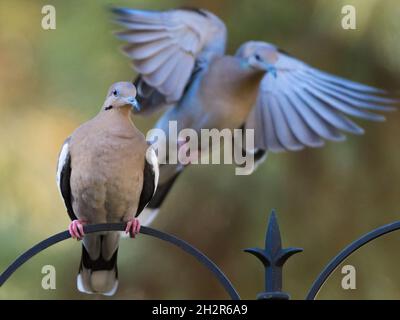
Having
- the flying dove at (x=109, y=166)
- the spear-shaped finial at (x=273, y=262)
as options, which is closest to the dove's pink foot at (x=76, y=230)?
the flying dove at (x=109, y=166)

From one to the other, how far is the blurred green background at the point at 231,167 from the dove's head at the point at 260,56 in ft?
0.83

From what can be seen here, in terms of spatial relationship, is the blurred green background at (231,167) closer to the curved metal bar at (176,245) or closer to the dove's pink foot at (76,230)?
the dove's pink foot at (76,230)

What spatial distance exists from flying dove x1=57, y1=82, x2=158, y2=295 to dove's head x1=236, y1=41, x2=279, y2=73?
5.00 feet

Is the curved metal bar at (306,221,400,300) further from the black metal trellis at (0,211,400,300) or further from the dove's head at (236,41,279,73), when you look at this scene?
the dove's head at (236,41,279,73)

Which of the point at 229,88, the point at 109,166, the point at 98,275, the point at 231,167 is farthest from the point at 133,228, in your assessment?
the point at 231,167

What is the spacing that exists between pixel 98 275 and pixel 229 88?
5.51 feet

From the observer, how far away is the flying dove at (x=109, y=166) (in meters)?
1.90

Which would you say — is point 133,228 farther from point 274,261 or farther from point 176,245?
Result: point 274,261

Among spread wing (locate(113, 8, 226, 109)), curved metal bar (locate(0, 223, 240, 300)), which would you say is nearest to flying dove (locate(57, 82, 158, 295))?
curved metal bar (locate(0, 223, 240, 300))

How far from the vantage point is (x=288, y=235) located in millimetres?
3701
